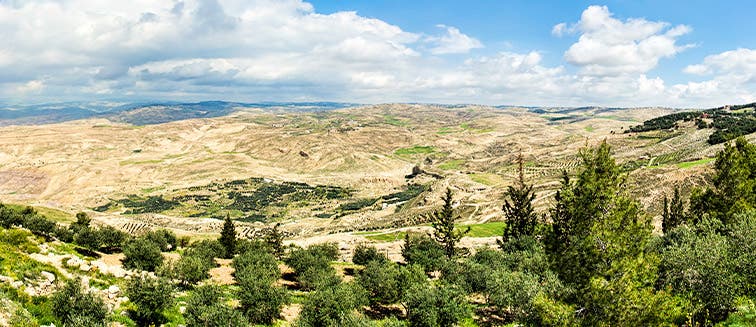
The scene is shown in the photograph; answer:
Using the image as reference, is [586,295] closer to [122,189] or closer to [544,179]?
[544,179]

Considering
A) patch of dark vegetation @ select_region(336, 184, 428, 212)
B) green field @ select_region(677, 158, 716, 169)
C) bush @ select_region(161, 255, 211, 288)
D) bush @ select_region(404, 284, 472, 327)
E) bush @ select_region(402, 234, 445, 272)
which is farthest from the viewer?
patch of dark vegetation @ select_region(336, 184, 428, 212)

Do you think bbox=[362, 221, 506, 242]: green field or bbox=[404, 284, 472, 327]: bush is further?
bbox=[362, 221, 506, 242]: green field

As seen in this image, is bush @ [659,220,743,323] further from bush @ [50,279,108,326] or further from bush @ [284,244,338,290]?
bush @ [50,279,108,326]

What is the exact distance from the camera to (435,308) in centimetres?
3131

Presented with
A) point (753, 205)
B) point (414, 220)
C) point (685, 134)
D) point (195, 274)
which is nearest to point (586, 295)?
point (195, 274)

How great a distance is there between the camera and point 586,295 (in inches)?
787

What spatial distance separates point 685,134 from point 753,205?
157037 mm

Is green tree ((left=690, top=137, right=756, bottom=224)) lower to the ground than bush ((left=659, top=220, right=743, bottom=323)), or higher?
higher

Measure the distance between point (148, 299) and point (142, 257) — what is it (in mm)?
17833

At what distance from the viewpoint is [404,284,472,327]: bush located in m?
31.1

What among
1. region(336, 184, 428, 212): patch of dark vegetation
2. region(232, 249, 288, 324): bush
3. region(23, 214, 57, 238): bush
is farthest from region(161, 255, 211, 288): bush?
region(336, 184, 428, 212): patch of dark vegetation

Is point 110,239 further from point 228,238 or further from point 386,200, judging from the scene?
point 386,200

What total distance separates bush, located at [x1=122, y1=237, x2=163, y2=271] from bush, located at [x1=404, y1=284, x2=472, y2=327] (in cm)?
2755

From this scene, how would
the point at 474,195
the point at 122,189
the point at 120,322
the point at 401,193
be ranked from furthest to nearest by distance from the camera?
the point at 122,189, the point at 401,193, the point at 474,195, the point at 120,322
